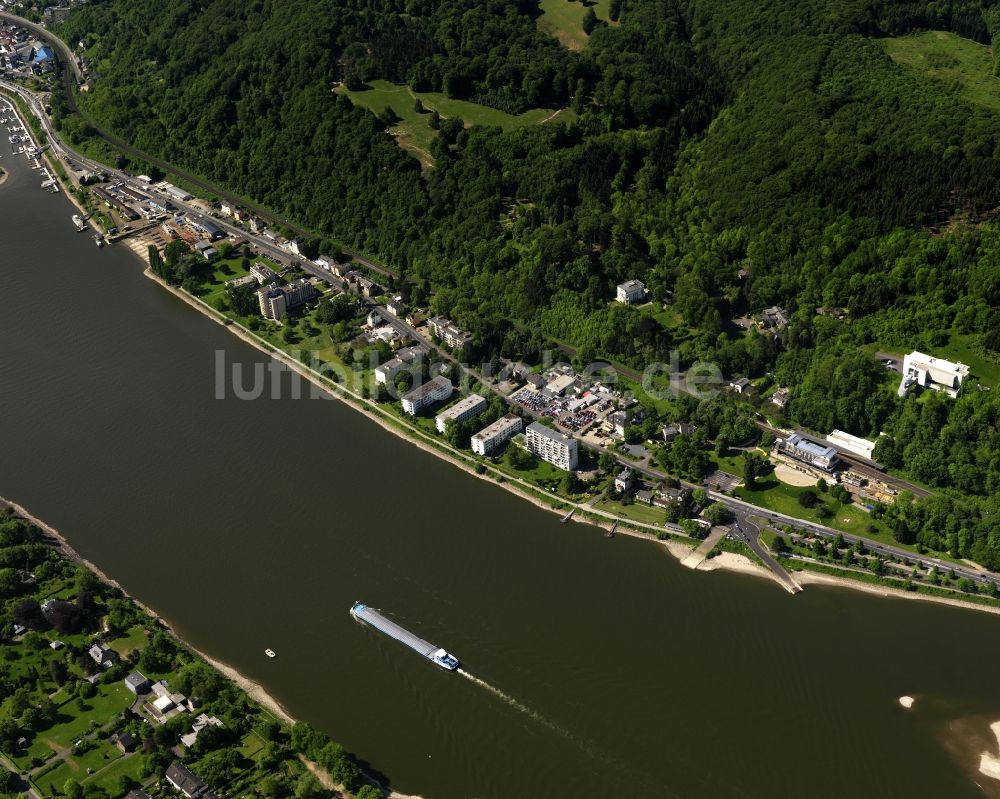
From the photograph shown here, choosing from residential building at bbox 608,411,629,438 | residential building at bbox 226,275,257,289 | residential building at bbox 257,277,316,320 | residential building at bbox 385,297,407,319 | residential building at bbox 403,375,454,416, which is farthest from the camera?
residential building at bbox 226,275,257,289

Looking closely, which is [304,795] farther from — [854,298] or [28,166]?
[28,166]

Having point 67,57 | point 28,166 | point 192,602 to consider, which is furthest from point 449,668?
point 67,57

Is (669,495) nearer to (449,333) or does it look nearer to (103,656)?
(449,333)

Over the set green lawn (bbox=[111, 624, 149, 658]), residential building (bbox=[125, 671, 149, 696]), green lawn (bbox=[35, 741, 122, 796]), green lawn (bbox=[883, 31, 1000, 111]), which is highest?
green lawn (bbox=[883, 31, 1000, 111])

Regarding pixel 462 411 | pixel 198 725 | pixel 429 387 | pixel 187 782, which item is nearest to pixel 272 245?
pixel 429 387

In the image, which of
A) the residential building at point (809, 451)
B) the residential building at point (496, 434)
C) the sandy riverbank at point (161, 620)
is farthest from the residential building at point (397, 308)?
the residential building at point (809, 451)

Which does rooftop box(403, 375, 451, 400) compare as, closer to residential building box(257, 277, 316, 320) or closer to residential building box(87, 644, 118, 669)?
residential building box(257, 277, 316, 320)

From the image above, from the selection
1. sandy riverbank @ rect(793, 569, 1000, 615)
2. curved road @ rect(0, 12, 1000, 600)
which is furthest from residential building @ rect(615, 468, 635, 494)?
sandy riverbank @ rect(793, 569, 1000, 615)

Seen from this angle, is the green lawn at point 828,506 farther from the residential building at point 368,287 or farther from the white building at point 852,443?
the residential building at point 368,287
